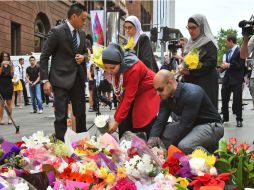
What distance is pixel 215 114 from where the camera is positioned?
4.39 meters

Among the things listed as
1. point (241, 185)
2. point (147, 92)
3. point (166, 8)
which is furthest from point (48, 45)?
point (166, 8)

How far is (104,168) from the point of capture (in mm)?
3045

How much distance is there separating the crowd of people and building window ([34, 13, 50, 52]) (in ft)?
83.6

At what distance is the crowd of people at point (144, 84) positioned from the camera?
4.19 m

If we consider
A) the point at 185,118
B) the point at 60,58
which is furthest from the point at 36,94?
the point at 185,118

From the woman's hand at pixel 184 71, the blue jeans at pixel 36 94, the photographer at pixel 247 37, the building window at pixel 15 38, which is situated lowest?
the blue jeans at pixel 36 94

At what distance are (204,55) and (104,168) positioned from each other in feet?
8.52

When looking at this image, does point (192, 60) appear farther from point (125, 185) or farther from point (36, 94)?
point (36, 94)

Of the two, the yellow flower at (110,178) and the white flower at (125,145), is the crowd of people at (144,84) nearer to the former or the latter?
the white flower at (125,145)

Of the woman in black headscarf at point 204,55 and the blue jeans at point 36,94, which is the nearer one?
the woman in black headscarf at point 204,55

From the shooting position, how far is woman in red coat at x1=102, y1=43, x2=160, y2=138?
4449 millimetres

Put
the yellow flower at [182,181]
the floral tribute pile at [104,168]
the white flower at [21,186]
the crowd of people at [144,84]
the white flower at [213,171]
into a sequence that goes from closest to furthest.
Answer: the white flower at [21,186], the floral tribute pile at [104,168], the yellow flower at [182,181], the white flower at [213,171], the crowd of people at [144,84]

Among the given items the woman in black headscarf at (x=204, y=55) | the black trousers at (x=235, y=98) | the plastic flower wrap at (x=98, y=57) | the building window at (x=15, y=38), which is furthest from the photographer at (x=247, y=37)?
the building window at (x=15, y=38)

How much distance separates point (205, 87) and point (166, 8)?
362 ft
